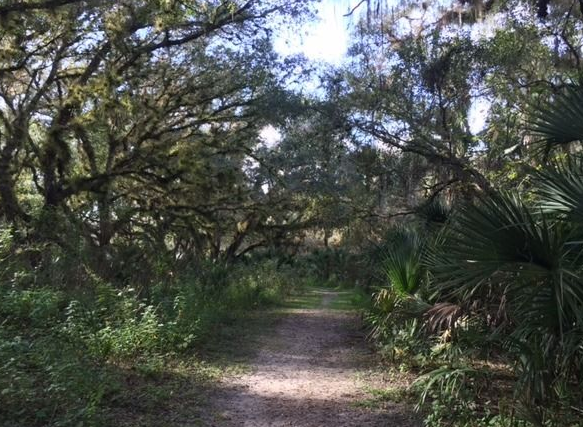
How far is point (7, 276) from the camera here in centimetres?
934

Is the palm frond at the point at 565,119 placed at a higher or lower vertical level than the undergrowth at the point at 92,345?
higher

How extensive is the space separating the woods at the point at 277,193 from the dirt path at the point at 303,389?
590 millimetres

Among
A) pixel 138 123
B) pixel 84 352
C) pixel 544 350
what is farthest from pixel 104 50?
pixel 544 350

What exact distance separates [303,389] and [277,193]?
13.1 m

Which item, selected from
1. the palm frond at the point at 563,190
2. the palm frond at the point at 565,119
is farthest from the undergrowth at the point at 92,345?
the palm frond at the point at 565,119

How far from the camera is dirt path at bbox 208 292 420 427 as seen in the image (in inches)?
231

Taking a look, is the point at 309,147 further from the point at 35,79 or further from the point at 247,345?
the point at 35,79

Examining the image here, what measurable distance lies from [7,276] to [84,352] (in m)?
3.48

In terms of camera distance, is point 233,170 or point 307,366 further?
point 233,170

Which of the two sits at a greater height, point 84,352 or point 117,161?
point 117,161

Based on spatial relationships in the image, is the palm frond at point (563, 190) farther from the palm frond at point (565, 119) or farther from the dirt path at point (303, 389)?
the dirt path at point (303, 389)

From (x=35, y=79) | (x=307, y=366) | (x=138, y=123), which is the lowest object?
(x=307, y=366)

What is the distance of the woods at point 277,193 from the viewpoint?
4902 millimetres

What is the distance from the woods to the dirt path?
0.59 metres
